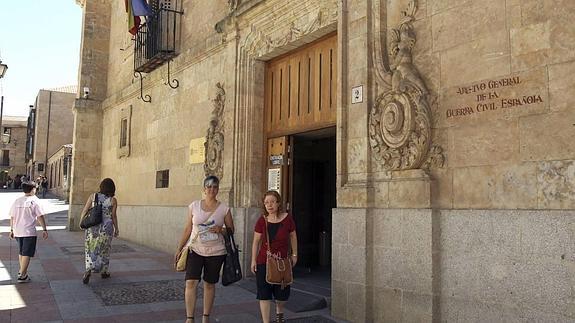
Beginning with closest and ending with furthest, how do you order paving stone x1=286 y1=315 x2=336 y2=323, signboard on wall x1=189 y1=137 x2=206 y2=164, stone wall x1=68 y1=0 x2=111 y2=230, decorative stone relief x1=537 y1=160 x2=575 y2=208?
decorative stone relief x1=537 y1=160 x2=575 y2=208 < paving stone x1=286 y1=315 x2=336 y2=323 < signboard on wall x1=189 y1=137 x2=206 y2=164 < stone wall x1=68 y1=0 x2=111 y2=230

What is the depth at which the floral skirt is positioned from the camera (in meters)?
7.50

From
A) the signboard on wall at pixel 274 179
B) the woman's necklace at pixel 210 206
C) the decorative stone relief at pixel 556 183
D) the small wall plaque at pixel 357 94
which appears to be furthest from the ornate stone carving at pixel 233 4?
the decorative stone relief at pixel 556 183

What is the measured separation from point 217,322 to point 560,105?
400cm

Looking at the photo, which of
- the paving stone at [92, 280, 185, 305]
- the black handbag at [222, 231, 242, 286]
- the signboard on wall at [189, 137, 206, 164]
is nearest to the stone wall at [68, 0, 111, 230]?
the signboard on wall at [189, 137, 206, 164]

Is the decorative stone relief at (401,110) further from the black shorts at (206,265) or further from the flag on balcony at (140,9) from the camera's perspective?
the flag on balcony at (140,9)

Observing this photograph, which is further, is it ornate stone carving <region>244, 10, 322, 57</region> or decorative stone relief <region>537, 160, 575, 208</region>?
ornate stone carving <region>244, 10, 322, 57</region>

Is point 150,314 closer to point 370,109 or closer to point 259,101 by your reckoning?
point 370,109

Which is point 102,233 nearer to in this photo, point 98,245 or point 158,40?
point 98,245

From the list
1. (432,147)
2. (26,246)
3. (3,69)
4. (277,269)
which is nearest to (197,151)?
(26,246)

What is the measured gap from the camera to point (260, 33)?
316 inches

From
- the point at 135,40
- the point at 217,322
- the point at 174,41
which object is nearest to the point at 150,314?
the point at 217,322

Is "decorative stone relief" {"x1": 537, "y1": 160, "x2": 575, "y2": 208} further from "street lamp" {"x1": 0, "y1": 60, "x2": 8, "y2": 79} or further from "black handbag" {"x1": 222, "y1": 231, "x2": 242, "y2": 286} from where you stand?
"street lamp" {"x1": 0, "y1": 60, "x2": 8, "y2": 79}

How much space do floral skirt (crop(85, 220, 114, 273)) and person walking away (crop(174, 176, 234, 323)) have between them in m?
3.16

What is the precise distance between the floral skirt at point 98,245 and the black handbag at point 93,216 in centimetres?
19
